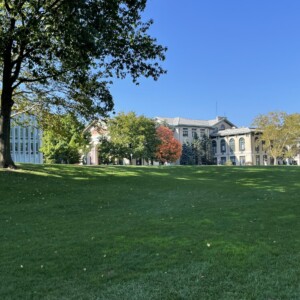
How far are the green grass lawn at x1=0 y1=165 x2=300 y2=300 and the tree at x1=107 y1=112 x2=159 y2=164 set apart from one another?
1673 inches

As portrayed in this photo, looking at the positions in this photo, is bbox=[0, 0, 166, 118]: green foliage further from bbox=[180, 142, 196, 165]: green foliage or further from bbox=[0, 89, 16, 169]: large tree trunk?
bbox=[180, 142, 196, 165]: green foliage

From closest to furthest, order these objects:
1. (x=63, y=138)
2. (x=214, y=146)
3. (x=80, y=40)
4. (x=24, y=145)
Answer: (x=80, y=40) → (x=63, y=138) → (x=214, y=146) → (x=24, y=145)

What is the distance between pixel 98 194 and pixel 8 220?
15.4 ft

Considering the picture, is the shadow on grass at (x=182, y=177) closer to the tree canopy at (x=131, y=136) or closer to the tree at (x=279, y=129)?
the tree canopy at (x=131, y=136)

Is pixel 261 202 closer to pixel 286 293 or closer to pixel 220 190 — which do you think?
pixel 220 190

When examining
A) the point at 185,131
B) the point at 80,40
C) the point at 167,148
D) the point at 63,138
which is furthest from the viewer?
the point at 185,131

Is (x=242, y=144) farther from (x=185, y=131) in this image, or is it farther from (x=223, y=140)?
(x=185, y=131)

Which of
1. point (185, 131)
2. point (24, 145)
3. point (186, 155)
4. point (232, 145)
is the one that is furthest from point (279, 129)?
point (24, 145)

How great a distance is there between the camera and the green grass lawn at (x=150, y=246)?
4.73m

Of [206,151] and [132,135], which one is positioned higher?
[132,135]

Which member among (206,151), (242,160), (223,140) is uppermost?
(223,140)

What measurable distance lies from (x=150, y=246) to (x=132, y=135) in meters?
49.8

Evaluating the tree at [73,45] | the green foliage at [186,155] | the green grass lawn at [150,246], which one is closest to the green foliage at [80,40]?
the tree at [73,45]

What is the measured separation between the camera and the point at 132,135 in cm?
5609
